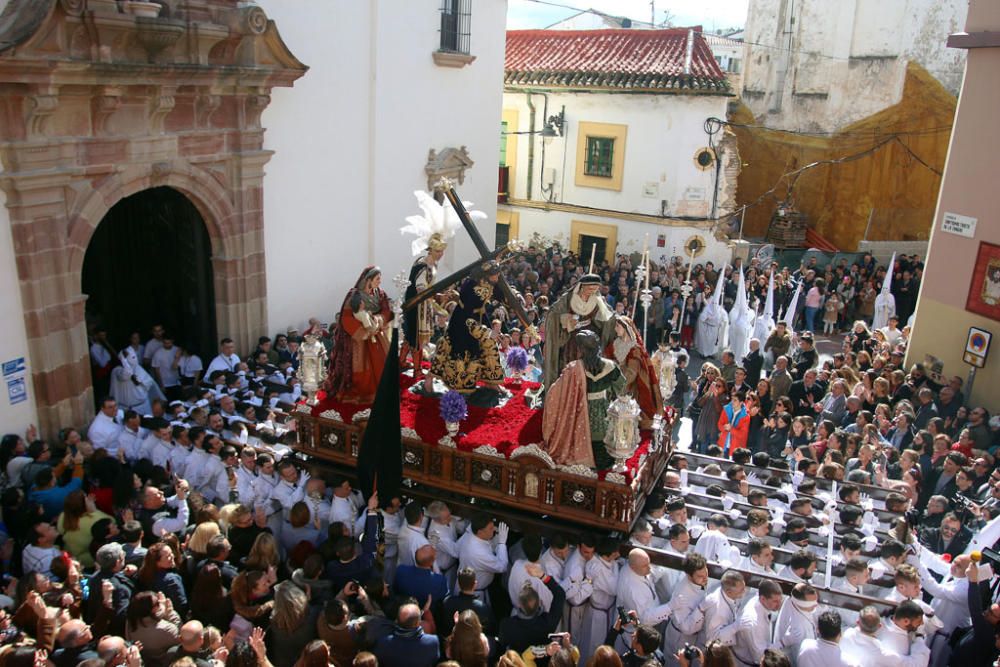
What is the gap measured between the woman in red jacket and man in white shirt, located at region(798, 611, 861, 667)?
4411 millimetres

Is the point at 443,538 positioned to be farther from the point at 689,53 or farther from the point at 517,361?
the point at 689,53

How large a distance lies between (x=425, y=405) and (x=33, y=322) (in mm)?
4148

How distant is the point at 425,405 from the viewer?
338 inches

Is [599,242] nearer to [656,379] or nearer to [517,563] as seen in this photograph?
[656,379]

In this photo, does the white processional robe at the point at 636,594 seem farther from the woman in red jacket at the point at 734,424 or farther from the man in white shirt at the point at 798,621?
the woman in red jacket at the point at 734,424

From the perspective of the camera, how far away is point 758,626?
5.91 m

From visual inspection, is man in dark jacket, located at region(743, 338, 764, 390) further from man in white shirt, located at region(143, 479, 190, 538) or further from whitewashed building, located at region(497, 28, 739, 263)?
whitewashed building, located at region(497, 28, 739, 263)

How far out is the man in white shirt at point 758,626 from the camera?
5891 millimetres

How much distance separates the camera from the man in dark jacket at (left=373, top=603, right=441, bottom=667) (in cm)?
542

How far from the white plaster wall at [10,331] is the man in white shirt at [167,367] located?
76.8 inches

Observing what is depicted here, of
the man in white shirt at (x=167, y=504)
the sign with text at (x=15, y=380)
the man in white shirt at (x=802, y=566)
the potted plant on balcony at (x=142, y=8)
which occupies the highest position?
the potted plant on balcony at (x=142, y=8)

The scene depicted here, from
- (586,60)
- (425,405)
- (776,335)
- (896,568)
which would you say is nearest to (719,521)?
(896,568)

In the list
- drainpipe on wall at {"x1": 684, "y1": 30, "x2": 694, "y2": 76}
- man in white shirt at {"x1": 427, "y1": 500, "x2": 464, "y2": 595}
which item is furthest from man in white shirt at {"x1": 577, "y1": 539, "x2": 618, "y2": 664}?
drainpipe on wall at {"x1": 684, "y1": 30, "x2": 694, "y2": 76}

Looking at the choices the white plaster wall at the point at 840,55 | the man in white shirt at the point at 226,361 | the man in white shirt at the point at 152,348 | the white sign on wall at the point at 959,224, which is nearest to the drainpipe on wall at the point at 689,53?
the white plaster wall at the point at 840,55
